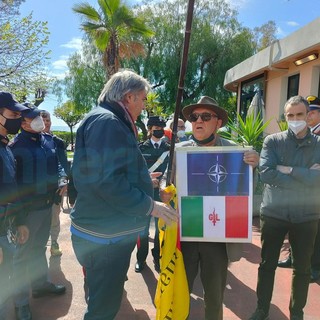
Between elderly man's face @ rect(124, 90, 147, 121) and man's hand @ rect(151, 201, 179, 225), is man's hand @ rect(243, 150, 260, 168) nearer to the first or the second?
man's hand @ rect(151, 201, 179, 225)

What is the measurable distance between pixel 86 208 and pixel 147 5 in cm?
2284

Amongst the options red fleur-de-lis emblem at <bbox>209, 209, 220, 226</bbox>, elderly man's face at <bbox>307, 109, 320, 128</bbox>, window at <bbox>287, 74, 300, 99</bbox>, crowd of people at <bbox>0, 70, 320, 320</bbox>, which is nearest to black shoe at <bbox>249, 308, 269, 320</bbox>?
crowd of people at <bbox>0, 70, 320, 320</bbox>

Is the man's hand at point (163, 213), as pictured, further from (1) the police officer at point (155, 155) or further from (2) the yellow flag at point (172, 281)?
(1) the police officer at point (155, 155)

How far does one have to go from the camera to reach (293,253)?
2.75 meters

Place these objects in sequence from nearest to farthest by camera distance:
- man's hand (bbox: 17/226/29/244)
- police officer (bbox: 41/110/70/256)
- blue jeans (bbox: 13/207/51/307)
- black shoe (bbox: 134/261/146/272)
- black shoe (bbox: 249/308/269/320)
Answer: man's hand (bbox: 17/226/29/244) → black shoe (bbox: 249/308/269/320) → blue jeans (bbox: 13/207/51/307) → police officer (bbox: 41/110/70/256) → black shoe (bbox: 134/261/146/272)

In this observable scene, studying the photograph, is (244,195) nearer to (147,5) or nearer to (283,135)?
(283,135)

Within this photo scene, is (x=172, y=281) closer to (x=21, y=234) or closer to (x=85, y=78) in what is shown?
(x=21, y=234)

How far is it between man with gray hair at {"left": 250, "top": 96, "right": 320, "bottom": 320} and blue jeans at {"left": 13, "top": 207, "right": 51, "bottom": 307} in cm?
222

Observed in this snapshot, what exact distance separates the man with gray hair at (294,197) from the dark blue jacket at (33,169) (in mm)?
2156

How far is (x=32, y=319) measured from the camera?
117 inches

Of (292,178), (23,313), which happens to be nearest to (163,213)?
(292,178)

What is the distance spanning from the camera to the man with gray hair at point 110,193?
1.79 metres

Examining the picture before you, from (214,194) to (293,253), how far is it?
1.03 m

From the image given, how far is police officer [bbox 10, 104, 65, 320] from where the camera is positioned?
10.1ft
